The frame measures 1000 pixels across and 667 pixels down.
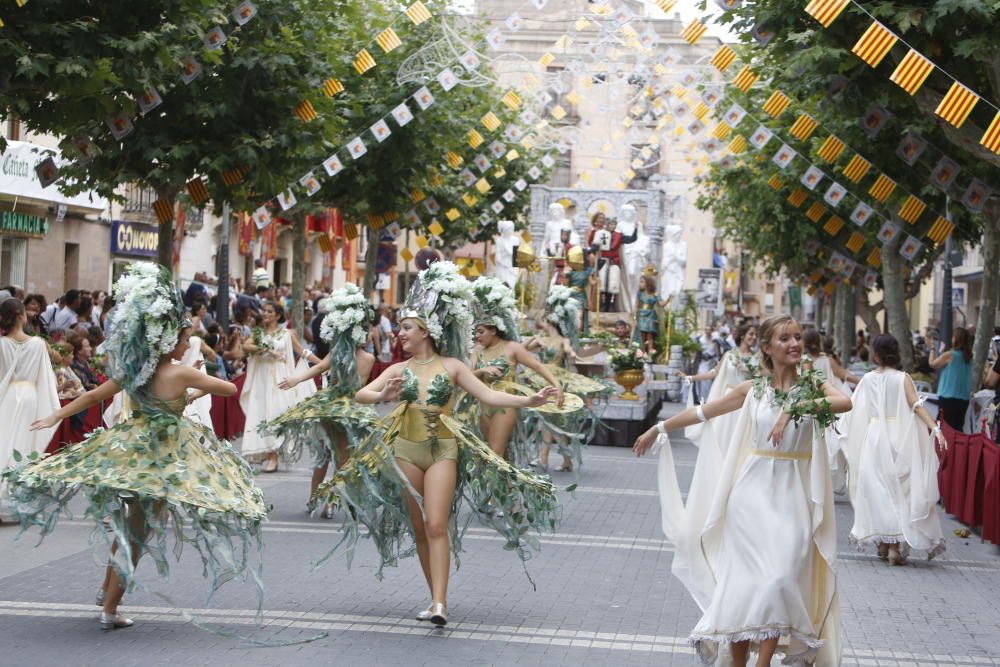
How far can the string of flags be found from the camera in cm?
1380

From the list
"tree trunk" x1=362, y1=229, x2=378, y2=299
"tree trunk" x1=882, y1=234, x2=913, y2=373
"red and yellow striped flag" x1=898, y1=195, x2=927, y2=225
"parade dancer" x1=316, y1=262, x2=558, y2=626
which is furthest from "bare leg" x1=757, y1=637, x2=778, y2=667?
"tree trunk" x1=362, y1=229, x2=378, y2=299

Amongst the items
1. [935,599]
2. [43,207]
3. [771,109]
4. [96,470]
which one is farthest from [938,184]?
[43,207]

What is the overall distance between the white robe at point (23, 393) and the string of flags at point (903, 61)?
24.3ft

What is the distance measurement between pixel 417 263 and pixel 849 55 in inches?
189

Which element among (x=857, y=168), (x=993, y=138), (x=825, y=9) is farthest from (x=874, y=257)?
(x=825, y=9)

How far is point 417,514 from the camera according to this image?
8.99 metres

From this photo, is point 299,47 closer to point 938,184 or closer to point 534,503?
point 938,184

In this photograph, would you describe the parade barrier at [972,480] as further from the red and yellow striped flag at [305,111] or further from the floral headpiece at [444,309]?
the red and yellow striped flag at [305,111]

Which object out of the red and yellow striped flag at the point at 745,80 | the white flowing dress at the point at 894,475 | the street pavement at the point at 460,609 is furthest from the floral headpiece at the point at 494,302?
the red and yellow striped flag at the point at 745,80

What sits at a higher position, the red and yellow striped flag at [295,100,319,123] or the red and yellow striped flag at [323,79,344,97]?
the red and yellow striped flag at [323,79,344,97]

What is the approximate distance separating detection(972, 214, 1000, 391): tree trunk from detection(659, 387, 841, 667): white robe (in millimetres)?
14958

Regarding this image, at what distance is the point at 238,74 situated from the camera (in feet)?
59.9

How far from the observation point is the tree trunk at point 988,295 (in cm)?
2208

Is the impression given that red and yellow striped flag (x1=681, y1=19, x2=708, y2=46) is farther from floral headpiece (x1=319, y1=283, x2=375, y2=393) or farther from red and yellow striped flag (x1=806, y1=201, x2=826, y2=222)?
floral headpiece (x1=319, y1=283, x2=375, y2=393)
